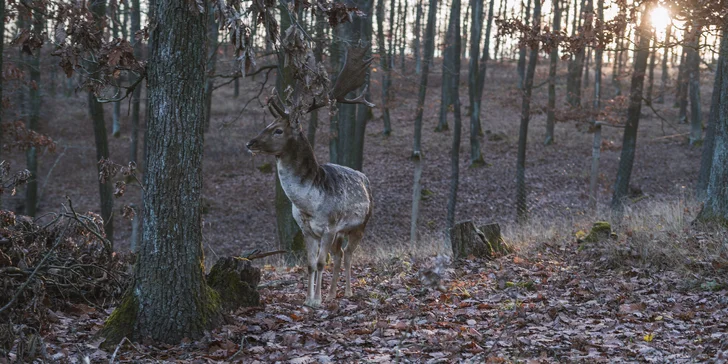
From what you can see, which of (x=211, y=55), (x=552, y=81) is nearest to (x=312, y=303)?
(x=211, y=55)

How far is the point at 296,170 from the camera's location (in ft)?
27.2

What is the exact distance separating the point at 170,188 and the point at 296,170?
6.92 feet

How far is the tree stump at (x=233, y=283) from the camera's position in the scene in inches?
305

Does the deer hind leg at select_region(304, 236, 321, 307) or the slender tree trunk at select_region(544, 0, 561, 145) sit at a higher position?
the slender tree trunk at select_region(544, 0, 561, 145)

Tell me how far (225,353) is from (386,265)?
17.6 feet

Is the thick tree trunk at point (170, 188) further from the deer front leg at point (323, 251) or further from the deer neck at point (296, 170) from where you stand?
the deer front leg at point (323, 251)

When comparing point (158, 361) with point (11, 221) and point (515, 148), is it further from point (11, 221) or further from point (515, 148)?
point (515, 148)

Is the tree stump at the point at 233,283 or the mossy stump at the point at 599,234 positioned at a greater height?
the mossy stump at the point at 599,234

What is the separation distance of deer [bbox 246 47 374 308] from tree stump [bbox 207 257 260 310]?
0.84m

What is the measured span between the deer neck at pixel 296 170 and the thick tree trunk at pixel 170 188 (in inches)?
67.3

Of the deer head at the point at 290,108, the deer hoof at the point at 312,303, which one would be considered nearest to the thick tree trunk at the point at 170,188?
the deer head at the point at 290,108

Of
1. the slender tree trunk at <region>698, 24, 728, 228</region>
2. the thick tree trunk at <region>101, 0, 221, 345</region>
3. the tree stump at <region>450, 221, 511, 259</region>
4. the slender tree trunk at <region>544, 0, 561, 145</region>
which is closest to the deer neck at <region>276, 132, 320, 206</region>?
the thick tree trunk at <region>101, 0, 221, 345</region>

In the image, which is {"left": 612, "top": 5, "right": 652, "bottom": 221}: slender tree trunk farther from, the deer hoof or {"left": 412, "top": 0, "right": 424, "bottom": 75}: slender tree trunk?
the deer hoof

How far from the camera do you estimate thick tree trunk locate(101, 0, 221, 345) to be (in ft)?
21.1
